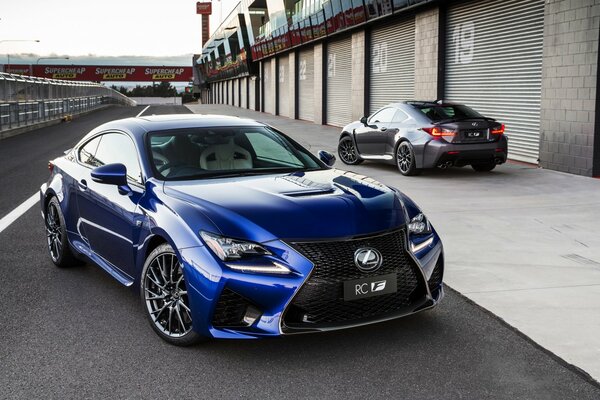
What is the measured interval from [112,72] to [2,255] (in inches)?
6412

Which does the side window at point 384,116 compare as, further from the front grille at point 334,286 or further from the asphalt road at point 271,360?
the front grille at point 334,286

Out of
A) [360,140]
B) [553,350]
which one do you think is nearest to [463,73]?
[360,140]

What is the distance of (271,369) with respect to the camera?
3990 millimetres

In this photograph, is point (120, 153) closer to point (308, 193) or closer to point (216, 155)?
point (216, 155)

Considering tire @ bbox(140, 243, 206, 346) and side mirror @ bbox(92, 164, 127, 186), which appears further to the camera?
side mirror @ bbox(92, 164, 127, 186)

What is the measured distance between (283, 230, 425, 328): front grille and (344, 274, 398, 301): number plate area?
24 millimetres

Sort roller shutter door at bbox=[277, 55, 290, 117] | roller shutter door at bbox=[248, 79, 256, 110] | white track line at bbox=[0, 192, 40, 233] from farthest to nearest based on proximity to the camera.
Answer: roller shutter door at bbox=[248, 79, 256, 110]
roller shutter door at bbox=[277, 55, 290, 117]
white track line at bbox=[0, 192, 40, 233]

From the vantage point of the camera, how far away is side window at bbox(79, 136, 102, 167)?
19.6 ft

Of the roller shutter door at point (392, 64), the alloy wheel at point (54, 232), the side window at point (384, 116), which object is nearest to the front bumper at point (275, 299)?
the alloy wheel at point (54, 232)

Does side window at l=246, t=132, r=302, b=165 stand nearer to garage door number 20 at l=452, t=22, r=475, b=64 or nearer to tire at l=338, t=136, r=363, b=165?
tire at l=338, t=136, r=363, b=165

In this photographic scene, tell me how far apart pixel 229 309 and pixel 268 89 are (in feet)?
161

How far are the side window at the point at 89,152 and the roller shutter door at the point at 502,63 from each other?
1099 cm

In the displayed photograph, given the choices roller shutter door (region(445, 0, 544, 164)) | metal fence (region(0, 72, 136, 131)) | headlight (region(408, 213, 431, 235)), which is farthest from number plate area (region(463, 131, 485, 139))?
metal fence (region(0, 72, 136, 131))

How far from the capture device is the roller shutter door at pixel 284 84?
44281 mm
